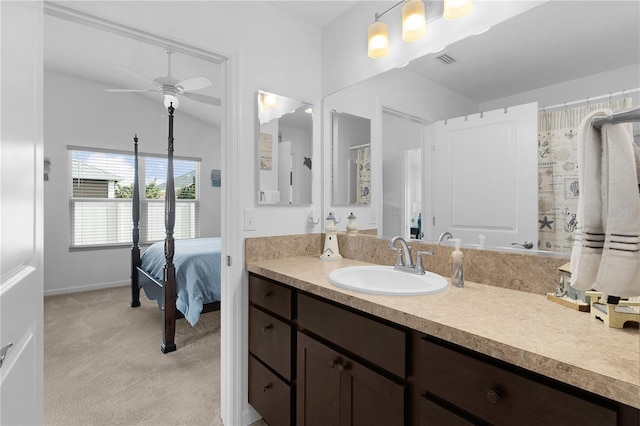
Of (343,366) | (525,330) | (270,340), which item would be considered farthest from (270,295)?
(525,330)

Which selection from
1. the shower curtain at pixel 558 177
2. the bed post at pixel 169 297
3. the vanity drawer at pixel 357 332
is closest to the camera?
the vanity drawer at pixel 357 332

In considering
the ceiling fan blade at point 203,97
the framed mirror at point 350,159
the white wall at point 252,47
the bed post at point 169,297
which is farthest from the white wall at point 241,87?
the ceiling fan blade at point 203,97

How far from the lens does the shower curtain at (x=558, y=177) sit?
1109 millimetres

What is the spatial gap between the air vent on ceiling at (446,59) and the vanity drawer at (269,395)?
1.70 m

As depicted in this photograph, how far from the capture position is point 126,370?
2373mm

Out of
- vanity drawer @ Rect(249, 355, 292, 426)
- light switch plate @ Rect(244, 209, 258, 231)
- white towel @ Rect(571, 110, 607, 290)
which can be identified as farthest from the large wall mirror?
vanity drawer @ Rect(249, 355, 292, 426)

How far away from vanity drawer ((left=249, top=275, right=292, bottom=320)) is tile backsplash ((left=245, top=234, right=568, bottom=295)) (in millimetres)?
170

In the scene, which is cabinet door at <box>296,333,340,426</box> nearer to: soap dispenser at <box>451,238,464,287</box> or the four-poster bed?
soap dispenser at <box>451,238,464,287</box>

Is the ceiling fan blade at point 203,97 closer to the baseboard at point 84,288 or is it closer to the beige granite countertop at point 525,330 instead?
the beige granite countertop at point 525,330

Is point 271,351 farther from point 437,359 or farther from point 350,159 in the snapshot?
point 350,159

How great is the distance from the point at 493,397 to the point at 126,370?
257cm

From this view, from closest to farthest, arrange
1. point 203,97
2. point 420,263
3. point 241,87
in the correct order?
point 420,263
point 241,87
point 203,97

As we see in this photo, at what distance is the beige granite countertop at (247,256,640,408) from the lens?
63cm

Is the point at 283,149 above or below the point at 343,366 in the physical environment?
above
